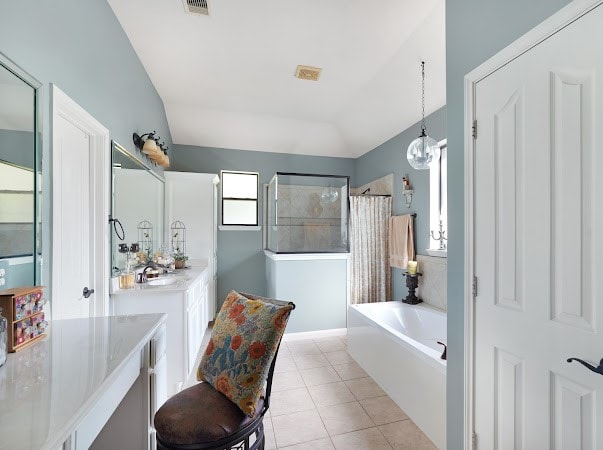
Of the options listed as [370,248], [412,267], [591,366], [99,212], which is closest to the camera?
[591,366]

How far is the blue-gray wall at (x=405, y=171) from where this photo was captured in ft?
10.1

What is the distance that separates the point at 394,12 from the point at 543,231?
1.92 m

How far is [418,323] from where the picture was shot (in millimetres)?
3092

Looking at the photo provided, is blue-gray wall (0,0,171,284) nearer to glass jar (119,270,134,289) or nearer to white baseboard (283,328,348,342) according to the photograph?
glass jar (119,270,134,289)

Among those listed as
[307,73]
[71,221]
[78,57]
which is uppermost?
[307,73]

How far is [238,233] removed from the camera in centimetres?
446

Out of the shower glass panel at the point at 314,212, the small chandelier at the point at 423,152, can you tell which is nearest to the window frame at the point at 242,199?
the shower glass panel at the point at 314,212

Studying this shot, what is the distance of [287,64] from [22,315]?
9.03 ft

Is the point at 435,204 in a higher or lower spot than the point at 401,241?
higher

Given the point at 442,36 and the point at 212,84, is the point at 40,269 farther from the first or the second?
the point at 442,36

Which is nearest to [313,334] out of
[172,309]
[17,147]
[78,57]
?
[172,309]

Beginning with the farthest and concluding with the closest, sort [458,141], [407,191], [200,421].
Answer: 1. [407,191]
2. [458,141]
3. [200,421]

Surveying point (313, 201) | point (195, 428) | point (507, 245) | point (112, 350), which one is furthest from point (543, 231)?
point (313, 201)

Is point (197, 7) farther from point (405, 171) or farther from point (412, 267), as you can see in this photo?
point (412, 267)
